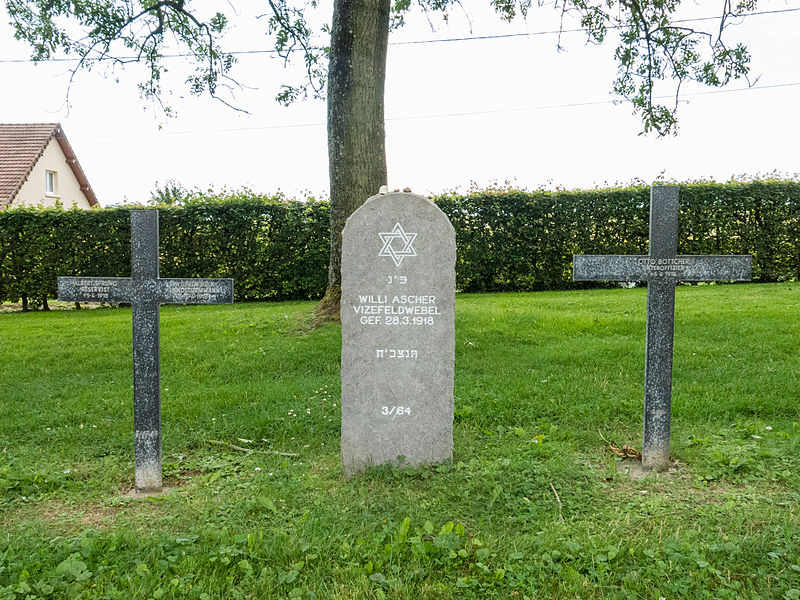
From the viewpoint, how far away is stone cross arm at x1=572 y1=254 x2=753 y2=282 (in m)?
4.36

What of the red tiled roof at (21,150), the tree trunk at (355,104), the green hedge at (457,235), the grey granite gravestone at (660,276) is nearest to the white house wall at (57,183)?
the red tiled roof at (21,150)

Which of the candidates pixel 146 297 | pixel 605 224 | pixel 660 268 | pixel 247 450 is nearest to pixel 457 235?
pixel 605 224

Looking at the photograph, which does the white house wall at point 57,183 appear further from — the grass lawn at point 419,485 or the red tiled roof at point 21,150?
the grass lawn at point 419,485

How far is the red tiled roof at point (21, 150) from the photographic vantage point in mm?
21312

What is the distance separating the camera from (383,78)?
8.19m

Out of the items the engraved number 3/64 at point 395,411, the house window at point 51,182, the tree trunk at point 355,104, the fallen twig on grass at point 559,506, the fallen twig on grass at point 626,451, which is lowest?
the fallen twig on grass at point 559,506

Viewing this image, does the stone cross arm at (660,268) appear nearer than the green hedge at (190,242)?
Yes

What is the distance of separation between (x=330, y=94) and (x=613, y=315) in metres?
5.07

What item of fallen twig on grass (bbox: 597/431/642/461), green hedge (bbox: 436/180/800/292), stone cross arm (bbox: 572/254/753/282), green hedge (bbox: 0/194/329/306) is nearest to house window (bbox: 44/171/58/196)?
green hedge (bbox: 0/194/329/306)

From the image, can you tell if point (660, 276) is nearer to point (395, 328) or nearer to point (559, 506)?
point (559, 506)

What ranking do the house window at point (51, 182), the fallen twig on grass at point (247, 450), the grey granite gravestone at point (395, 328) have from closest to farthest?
the grey granite gravestone at point (395, 328) → the fallen twig on grass at point (247, 450) → the house window at point (51, 182)

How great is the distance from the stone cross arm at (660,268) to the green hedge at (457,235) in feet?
27.6

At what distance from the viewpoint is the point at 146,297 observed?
165 inches

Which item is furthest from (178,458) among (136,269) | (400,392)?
(400,392)
